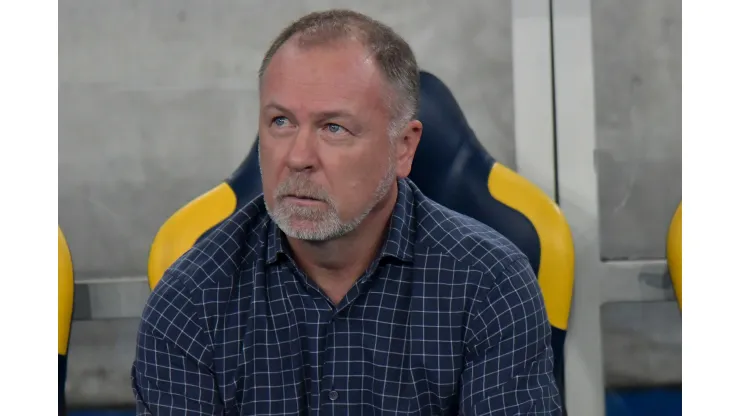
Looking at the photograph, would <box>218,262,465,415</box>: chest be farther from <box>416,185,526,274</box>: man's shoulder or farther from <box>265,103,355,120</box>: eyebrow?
<box>265,103,355,120</box>: eyebrow

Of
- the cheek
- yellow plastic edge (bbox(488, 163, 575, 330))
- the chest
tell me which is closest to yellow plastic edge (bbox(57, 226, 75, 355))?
the chest

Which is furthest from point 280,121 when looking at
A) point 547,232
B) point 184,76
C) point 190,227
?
point 184,76

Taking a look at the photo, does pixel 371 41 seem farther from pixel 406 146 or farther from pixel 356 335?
pixel 356 335

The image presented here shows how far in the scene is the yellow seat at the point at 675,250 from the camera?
1.42 metres

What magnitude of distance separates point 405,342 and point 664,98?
891 mm

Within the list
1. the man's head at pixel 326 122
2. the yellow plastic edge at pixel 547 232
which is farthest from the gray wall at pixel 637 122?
the man's head at pixel 326 122

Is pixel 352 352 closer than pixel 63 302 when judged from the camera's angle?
Yes

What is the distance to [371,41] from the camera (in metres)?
1.07

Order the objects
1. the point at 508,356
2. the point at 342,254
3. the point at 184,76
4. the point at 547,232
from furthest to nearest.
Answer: the point at 184,76, the point at 547,232, the point at 342,254, the point at 508,356

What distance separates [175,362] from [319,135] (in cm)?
34
